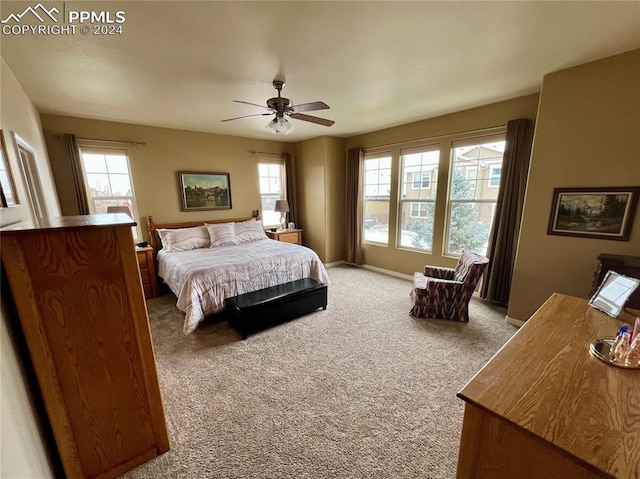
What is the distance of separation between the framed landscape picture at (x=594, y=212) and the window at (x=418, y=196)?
166cm

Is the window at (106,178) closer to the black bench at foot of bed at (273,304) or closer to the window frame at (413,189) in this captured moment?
the black bench at foot of bed at (273,304)

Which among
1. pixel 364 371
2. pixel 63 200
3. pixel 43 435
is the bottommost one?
pixel 364 371

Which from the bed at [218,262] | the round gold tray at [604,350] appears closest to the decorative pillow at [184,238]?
the bed at [218,262]

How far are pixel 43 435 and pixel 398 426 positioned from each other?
1930 millimetres

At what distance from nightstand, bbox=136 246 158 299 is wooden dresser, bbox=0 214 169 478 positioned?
8.76 feet

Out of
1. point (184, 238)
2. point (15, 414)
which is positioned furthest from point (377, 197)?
point (15, 414)

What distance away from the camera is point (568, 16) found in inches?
64.1

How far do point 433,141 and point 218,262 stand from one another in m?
3.59

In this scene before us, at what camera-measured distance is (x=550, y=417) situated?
0.78m

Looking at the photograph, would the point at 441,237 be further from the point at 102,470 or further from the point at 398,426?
the point at 102,470

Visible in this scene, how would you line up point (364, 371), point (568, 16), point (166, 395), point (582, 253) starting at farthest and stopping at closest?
point (582, 253) → point (364, 371) → point (166, 395) → point (568, 16)

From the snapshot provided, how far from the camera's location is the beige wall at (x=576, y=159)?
84.4 inches

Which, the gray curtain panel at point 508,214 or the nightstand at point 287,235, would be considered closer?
the gray curtain panel at point 508,214

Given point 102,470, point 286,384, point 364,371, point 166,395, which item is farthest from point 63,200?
point 364,371
